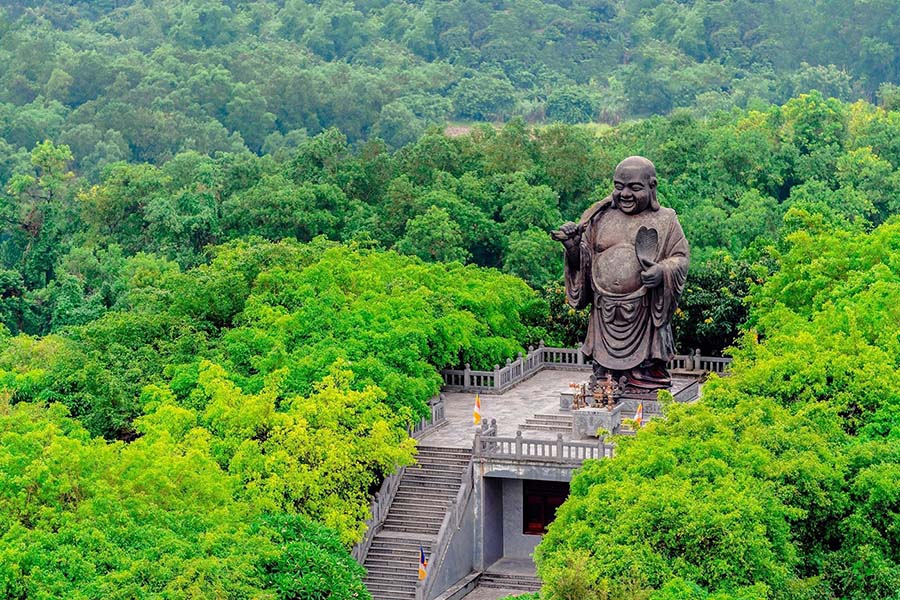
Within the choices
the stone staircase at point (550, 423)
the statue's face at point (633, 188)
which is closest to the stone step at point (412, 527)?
the stone staircase at point (550, 423)

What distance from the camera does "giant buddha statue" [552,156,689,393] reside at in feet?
159

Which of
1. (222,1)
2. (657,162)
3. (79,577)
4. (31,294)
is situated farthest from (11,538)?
(222,1)

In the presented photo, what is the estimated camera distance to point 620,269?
159 ft

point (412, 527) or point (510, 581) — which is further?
point (510, 581)

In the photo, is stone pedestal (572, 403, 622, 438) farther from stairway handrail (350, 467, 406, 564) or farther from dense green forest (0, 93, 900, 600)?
stairway handrail (350, 467, 406, 564)

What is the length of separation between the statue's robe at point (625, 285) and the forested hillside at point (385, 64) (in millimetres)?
60659

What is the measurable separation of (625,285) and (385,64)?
276 ft

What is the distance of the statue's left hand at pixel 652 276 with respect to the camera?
47938mm

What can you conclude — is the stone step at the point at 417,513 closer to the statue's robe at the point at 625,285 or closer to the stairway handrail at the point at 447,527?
the stairway handrail at the point at 447,527

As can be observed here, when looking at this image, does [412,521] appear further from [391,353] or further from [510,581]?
[391,353]

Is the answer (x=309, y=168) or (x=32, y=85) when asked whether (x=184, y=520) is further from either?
(x=32, y=85)

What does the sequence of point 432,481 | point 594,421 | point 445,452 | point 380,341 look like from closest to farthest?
point 432,481
point 594,421
point 445,452
point 380,341

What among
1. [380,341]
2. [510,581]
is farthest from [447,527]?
[380,341]

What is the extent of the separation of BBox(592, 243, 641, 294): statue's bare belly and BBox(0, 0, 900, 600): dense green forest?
2.98 meters
